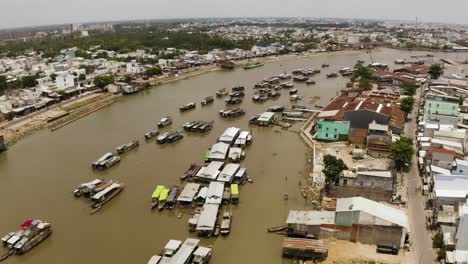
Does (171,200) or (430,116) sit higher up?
(430,116)

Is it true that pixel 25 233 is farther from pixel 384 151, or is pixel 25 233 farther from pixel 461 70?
pixel 461 70

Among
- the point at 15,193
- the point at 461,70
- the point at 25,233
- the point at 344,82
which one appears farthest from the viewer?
the point at 461,70

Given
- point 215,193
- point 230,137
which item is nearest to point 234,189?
point 215,193

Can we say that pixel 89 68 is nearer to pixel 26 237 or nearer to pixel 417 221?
pixel 26 237

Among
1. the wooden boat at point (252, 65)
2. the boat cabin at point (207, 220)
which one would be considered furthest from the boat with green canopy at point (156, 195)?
the wooden boat at point (252, 65)

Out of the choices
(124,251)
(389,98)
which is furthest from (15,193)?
(389,98)

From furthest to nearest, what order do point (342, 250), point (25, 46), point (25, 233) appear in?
point (25, 46) → point (25, 233) → point (342, 250)
